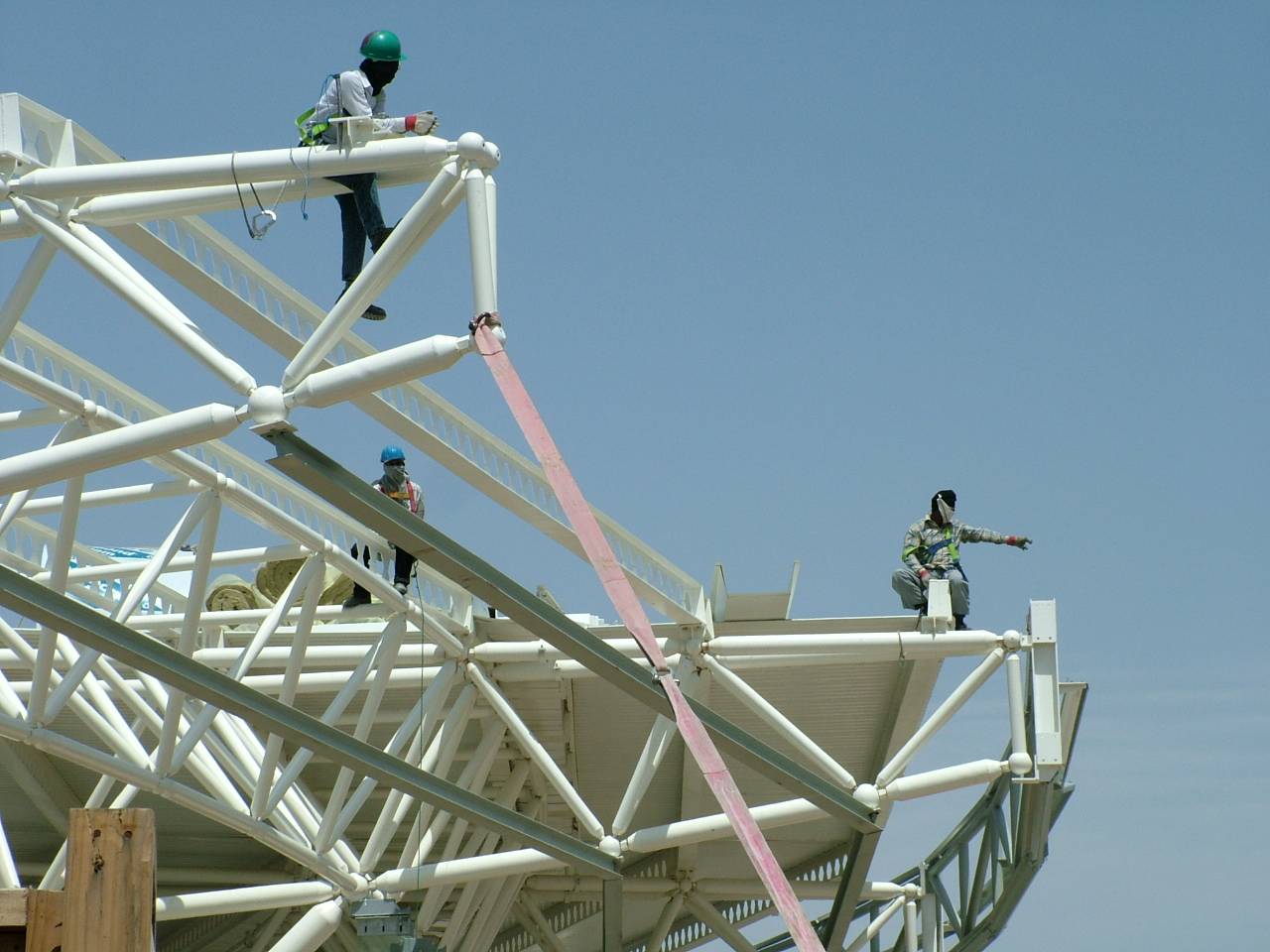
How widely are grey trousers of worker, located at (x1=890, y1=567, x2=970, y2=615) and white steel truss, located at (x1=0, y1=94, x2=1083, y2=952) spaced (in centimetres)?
44

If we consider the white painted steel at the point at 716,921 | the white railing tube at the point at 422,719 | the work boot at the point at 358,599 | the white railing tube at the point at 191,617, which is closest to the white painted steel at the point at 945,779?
the white railing tube at the point at 422,719

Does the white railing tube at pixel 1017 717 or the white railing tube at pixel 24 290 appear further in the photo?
the white railing tube at pixel 1017 717

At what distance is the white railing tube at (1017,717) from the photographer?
80.2 ft

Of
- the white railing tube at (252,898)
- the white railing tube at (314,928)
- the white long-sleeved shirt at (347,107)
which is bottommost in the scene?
the white railing tube at (314,928)

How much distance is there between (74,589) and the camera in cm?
2664

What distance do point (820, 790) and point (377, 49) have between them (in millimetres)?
10035

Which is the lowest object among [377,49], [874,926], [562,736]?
[874,926]

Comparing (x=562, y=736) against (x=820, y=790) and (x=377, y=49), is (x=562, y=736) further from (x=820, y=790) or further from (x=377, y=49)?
(x=377, y=49)

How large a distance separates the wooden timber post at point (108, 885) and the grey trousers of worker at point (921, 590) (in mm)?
17554

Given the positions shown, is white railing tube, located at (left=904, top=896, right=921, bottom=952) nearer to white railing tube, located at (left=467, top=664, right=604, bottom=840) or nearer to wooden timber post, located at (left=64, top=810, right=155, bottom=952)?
white railing tube, located at (left=467, top=664, right=604, bottom=840)

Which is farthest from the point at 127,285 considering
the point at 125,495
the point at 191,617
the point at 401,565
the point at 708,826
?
the point at 708,826

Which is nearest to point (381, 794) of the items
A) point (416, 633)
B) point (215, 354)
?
point (416, 633)

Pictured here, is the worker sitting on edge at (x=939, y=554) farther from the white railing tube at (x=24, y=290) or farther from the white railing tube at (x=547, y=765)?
the white railing tube at (x=24, y=290)

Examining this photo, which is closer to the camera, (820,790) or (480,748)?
(820,790)
